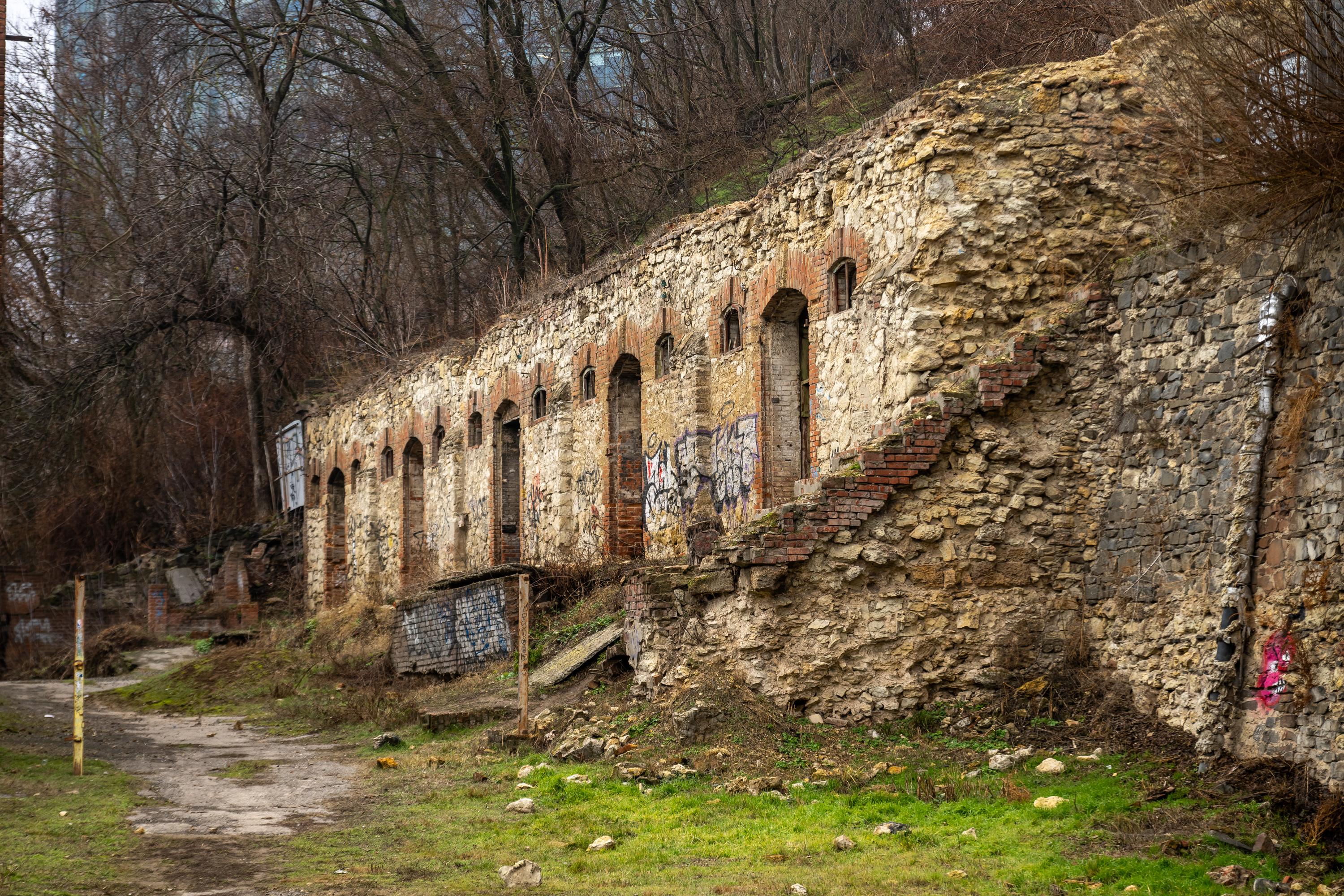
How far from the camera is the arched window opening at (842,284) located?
1380 centimetres

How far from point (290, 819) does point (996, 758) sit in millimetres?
5628

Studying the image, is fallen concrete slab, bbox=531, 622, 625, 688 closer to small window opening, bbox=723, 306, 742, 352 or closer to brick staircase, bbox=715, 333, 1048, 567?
small window opening, bbox=723, 306, 742, 352

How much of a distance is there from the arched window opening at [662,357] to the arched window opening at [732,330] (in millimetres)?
1713

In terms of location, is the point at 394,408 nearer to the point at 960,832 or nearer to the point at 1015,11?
the point at 1015,11

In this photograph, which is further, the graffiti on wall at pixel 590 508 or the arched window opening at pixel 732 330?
the graffiti on wall at pixel 590 508

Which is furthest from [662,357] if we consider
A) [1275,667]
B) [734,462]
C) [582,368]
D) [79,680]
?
[1275,667]

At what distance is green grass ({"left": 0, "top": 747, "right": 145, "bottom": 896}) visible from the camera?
8039mm

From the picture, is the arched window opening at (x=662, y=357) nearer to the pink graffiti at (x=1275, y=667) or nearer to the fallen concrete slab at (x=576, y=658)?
the fallen concrete slab at (x=576, y=658)

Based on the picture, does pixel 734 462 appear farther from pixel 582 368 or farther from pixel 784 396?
pixel 582 368

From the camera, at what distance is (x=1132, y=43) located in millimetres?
11828

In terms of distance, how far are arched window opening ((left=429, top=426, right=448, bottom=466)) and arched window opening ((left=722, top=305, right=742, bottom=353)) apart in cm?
1090

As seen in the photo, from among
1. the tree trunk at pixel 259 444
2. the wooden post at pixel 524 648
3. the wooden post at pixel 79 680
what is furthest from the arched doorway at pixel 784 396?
the tree trunk at pixel 259 444

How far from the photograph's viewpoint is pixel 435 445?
85.7 ft

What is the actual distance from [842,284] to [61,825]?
358 inches
